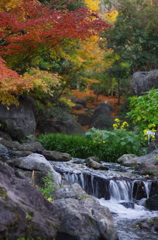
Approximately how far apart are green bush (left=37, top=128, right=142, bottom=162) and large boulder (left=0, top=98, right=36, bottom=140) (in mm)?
2251

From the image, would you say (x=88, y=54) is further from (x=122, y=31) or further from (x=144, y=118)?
(x=144, y=118)

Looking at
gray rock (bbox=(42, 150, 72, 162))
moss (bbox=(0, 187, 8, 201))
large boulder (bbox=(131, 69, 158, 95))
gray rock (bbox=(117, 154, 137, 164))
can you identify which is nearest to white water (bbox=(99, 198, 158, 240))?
moss (bbox=(0, 187, 8, 201))

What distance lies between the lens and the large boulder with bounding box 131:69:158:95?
12.5 metres

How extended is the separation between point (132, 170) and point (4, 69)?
4.29 meters

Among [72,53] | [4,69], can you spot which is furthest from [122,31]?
[4,69]

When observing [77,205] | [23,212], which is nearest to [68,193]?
[77,205]

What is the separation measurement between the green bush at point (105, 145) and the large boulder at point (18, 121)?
88.6 inches

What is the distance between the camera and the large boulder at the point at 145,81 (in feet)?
40.9

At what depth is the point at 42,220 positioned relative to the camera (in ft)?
9.48

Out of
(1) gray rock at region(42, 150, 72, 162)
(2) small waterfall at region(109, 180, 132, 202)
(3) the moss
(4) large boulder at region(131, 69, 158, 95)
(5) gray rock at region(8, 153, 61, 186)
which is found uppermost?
(4) large boulder at region(131, 69, 158, 95)

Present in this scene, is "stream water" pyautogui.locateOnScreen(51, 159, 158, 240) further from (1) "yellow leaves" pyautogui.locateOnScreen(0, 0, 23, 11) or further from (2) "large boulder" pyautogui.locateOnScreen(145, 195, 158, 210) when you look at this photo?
(1) "yellow leaves" pyautogui.locateOnScreen(0, 0, 23, 11)

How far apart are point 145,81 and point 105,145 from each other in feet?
15.7

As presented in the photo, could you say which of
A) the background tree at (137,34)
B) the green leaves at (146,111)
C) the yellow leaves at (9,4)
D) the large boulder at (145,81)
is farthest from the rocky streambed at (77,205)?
the background tree at (137,34)

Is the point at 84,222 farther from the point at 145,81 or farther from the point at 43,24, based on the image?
the point at 145,81
